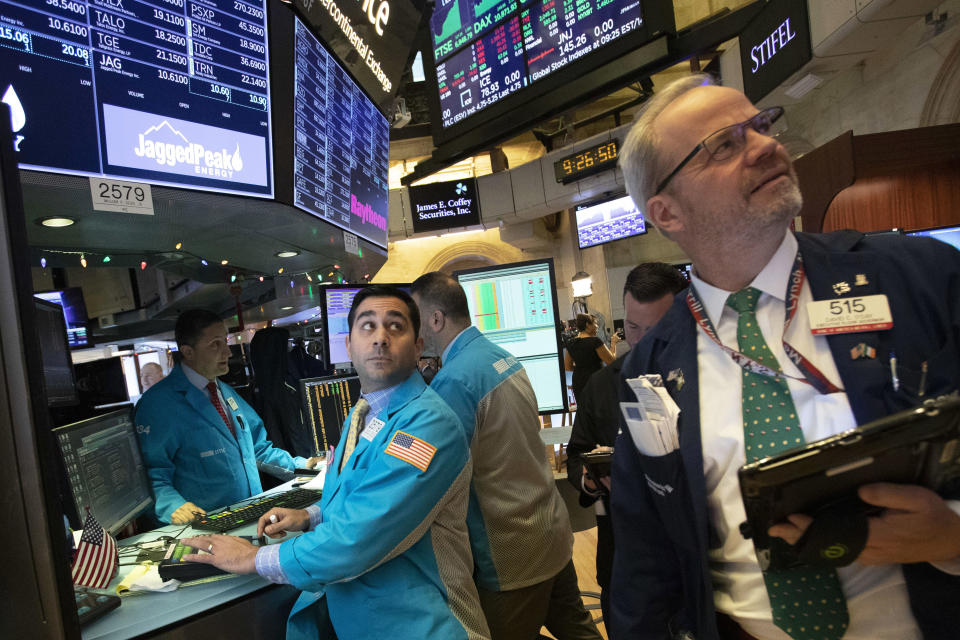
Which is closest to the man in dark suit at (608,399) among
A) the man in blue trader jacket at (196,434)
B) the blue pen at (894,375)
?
the blue pen at (894,375)

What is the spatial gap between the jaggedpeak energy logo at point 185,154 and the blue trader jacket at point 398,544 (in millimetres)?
1178

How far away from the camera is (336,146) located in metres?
3.07

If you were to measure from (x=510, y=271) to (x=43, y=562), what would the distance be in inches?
116

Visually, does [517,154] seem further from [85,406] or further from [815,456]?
[815,456]

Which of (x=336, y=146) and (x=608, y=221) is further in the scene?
(x=608, y=221)

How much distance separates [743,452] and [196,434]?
242 centimetres

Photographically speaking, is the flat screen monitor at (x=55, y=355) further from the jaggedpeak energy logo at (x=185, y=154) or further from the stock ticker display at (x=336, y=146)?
the stock ticker display at (x=336, y=146)

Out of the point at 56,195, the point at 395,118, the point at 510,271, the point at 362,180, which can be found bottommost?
the point at 510,271

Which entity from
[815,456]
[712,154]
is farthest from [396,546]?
[712,154]

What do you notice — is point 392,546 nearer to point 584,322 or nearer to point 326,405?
point 326,405

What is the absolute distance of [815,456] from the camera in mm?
818

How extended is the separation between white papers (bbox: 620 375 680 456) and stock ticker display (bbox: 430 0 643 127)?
318 centimetres

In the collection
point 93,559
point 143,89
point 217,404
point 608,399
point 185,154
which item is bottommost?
point 93,559

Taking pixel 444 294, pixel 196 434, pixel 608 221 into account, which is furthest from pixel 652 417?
pixel 608 221
